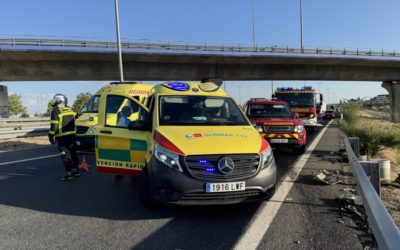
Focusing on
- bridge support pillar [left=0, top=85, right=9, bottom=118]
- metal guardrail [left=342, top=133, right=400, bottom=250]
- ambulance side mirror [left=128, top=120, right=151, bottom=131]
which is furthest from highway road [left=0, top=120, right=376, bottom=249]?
bridge support pillar [left=0, top=85, right=9, bottom=118]

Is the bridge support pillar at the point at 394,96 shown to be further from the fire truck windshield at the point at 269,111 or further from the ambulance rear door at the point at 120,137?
the ambulance rear door at the point at 120,137

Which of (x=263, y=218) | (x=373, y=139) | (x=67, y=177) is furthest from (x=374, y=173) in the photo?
(x=373, y=139)

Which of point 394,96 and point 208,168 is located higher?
point 394,96

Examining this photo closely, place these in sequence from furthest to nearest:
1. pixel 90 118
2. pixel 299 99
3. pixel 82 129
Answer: pixel 299 99 → pixel 90 118 → pixel 82 129

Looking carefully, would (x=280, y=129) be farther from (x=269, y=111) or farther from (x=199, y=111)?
(x=199, y=111)

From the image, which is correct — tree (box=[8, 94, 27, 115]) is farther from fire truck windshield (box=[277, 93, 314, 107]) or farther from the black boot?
the black boot

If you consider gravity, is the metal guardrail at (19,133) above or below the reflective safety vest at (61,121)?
below

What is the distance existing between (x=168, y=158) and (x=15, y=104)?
91032 millimetres

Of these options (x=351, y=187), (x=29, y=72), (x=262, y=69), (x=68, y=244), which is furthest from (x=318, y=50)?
(x=68, y=244)

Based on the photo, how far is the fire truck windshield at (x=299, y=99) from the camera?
22.1 metres

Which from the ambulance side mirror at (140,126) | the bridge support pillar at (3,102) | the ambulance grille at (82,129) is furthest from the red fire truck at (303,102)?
the bridge support pillar at (3,102)

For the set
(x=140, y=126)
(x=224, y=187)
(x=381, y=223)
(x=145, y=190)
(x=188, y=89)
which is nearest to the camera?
(x=381, y=223)

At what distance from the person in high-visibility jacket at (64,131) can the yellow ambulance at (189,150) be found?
178cm

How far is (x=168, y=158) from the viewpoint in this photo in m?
5.09
